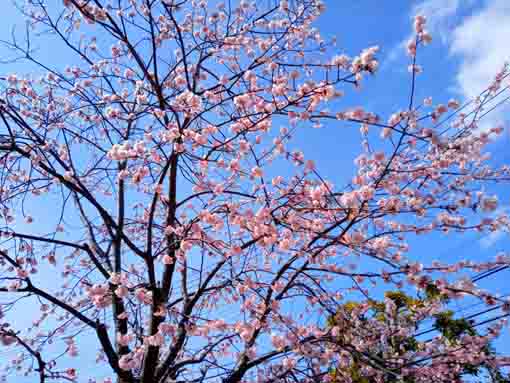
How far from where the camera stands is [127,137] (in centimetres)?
540

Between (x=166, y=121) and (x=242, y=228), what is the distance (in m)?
1.33

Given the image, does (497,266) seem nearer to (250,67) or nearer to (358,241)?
(358,241)

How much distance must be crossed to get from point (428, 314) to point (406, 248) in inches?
78.2

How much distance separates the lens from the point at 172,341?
3766mm

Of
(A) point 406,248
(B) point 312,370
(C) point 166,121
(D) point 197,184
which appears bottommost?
(B) point 312,370

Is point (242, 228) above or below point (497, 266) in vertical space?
above

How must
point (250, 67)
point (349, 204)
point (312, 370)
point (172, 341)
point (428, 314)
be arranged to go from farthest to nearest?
point (428, 314), point (250, 67), point (312, 370), point (172, 341), point (349, 204)

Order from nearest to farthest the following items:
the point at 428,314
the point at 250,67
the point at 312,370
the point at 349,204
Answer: the point at 349,204 → the point at 312,370 → the point at 250,67 → the point at 428,314

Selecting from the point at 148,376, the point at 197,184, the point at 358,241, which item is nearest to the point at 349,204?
the point at 358,241

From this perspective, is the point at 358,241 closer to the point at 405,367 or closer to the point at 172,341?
the point at 405,367

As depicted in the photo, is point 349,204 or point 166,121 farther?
point 166,121

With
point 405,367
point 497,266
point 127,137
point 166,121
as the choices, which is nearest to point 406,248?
point 497,266

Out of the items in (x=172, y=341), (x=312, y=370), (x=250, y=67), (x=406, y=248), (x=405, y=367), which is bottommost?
(x=405, y=367)

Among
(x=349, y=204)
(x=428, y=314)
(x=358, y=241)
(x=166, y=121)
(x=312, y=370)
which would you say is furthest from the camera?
(x=428, y=314)
